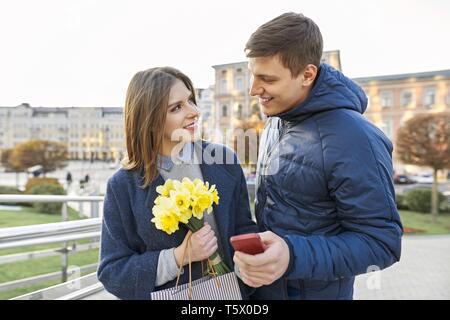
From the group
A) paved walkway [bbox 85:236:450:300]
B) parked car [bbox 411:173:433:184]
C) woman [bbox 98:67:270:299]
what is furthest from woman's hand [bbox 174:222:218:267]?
parked car [bbox 411:173:433:184]

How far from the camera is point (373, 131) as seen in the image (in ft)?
2.57

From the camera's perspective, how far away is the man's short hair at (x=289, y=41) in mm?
777

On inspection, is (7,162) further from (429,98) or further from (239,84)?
(429,98)

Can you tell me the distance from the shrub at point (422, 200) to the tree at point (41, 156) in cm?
1762

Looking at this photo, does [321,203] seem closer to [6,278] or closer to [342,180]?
[342,180]

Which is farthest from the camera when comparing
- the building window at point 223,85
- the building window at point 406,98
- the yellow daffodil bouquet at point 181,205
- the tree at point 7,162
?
the tree at point 7,162

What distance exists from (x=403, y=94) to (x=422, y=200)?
5.28 metres

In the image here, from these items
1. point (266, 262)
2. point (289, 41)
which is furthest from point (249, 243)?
point (289, 41)

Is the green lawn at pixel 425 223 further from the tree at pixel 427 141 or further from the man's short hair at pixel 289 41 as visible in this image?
the man's short hair at pixel 289 41

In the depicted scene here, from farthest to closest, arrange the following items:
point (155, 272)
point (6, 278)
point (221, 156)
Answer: point (6, 278) → point (221, 156) → point (155, 272)

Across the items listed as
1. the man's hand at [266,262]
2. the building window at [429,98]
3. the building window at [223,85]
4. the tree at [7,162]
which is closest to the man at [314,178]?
the man's hand at [266,262]
